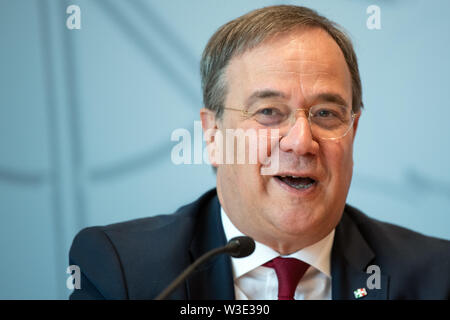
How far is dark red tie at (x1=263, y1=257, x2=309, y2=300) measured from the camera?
1.65 m

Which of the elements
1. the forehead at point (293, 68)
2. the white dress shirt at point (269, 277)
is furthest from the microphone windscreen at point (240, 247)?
the forehead at point (293, 68)

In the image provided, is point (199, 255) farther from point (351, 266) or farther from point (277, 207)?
point (351, 266)

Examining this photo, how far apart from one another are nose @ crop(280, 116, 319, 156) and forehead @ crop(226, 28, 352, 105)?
9cm

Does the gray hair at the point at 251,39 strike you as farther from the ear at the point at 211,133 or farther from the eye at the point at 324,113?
the eye at the point at 324,113

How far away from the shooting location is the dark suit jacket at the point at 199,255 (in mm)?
1625

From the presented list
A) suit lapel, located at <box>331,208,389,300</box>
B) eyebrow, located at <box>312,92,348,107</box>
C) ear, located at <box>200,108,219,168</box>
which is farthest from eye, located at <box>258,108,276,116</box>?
suit lapel, located at <box>331,208,389,300</box>

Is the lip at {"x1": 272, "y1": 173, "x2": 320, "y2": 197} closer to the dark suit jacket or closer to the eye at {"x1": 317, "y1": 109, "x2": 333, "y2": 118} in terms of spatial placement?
the eye at {"x1": 317, "y1": 109, "x2": 333, "y2": 118}

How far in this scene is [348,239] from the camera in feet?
6.09

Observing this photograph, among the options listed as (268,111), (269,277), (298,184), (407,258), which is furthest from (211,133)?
(407,258)

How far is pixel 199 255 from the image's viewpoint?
5.70 ft

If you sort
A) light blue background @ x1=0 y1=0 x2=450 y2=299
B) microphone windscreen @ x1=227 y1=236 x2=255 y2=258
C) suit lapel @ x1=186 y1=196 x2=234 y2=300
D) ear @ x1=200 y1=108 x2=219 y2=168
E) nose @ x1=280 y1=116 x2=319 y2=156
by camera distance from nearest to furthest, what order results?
microphone windscreen @ x1=227 y1=236 x2=255 y2=258
nose @ x1=280 y1=116 x2=319 y2=156
suit lapel @ x1=186 y1=196 x2=234 y2=300
ear @ x1=200 y1=108 x2=219 y2=168
light blue background @ x1=0 y1=0 x2=450 y2=299

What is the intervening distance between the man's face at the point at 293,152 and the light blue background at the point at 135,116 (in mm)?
506
